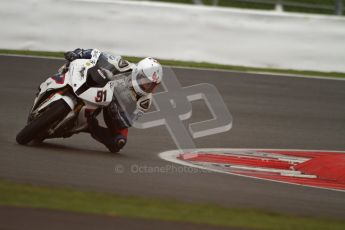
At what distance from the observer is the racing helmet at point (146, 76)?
8.46m

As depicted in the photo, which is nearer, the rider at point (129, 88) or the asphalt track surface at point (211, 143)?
the asphalt track surface at point (211, 143)

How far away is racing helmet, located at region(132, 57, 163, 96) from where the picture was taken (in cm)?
846

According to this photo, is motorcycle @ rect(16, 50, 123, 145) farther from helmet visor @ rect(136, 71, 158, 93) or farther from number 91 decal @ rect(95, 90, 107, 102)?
helmet visor @ rect(136, 71, 158, 93)

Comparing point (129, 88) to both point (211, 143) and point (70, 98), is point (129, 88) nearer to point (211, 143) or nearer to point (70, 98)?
point (70, 98)

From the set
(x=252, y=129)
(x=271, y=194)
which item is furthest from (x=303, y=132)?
(x=271, y=194)

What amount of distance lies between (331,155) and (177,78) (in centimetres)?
400

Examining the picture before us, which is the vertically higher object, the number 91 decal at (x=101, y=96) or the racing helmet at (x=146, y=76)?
the racing helmet at (x=146, y=76)

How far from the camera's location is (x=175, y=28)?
14.1 m
